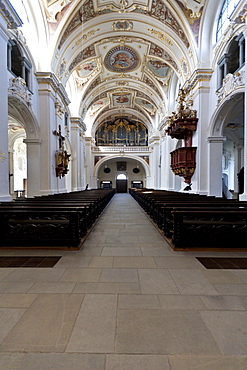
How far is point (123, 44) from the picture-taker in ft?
45.0

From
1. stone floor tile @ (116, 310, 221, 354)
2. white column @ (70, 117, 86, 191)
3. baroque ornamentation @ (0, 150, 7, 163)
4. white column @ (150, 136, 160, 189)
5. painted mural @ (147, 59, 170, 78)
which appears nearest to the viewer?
stone floor tile @ (116, 310, 221, 354)

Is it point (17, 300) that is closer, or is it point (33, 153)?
point (17, 300)

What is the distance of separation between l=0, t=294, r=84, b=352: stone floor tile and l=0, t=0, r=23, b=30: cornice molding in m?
7.70

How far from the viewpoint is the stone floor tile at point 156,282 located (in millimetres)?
2408

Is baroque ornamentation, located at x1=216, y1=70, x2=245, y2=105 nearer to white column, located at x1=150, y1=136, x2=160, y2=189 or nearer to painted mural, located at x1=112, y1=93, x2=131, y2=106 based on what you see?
white column, located at x1=150, y1=136, x2=160, y2=189

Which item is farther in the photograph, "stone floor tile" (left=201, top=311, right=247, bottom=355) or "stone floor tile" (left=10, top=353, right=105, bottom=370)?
"stone floor tile" (left=201, top=311, right=247, bottom=355)

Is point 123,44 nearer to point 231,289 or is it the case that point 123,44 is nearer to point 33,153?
point 33,153

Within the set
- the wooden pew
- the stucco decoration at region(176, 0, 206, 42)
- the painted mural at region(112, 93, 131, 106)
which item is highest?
the painted mural at region(112, 93, 131, 106)

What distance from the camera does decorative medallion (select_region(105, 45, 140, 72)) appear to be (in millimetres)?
14383

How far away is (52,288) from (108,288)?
0.63 m

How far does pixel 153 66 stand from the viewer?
50.9 ft

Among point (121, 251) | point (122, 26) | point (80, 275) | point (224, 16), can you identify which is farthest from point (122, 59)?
point (80, 275)

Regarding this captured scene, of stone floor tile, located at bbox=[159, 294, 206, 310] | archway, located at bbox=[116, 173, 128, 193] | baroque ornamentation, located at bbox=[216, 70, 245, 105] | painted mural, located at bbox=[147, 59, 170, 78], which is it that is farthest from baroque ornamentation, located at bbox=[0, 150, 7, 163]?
archway, located at bbox=[116, 173, 128, 193]

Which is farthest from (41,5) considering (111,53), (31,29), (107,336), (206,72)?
(107,336)
